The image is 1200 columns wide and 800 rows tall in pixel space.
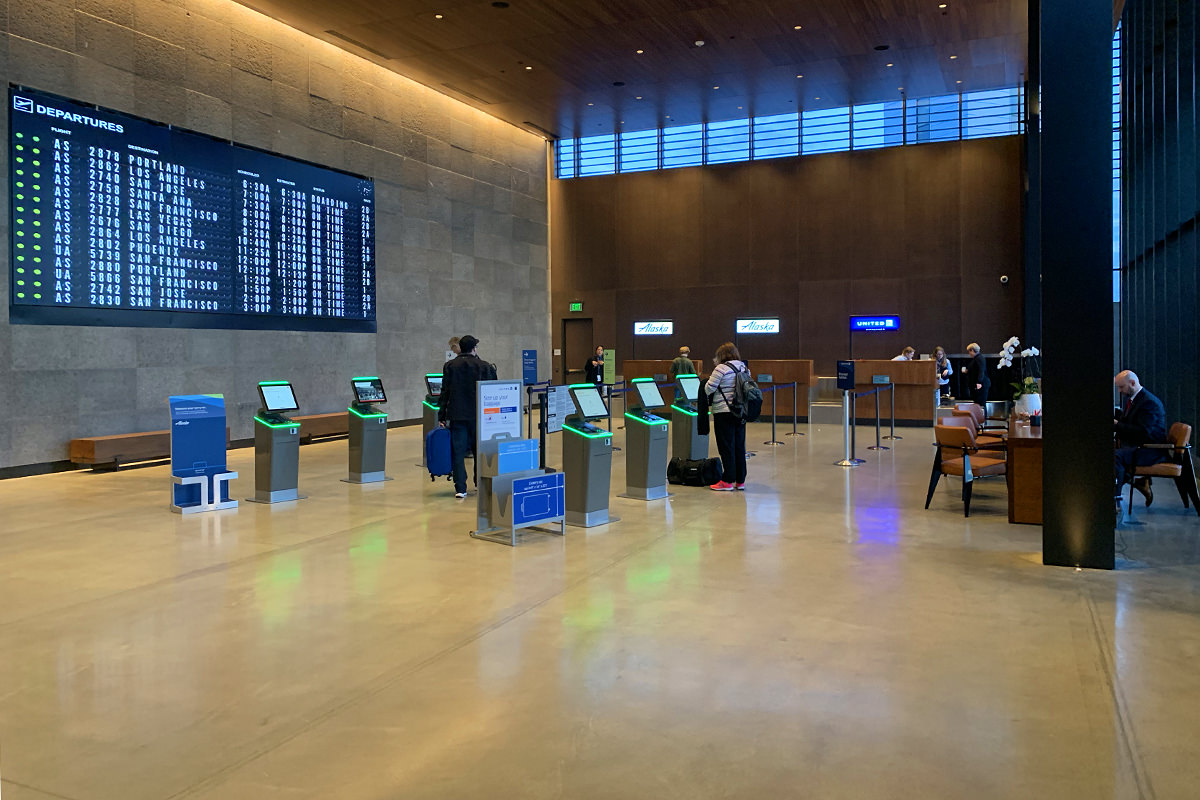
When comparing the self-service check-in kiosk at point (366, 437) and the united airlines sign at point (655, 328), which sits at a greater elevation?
the united airlines sign at point (655, 328)

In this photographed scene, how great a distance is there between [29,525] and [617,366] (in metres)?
15.5

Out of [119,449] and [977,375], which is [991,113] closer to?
[977,375]

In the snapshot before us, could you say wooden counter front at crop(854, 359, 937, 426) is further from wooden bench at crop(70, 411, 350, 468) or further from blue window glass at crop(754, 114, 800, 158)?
wooden bench at crop(70, 411, 350, 468)

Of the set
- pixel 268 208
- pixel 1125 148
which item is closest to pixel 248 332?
pixel 268 208

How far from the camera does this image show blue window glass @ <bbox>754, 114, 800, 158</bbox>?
1961 centimetres

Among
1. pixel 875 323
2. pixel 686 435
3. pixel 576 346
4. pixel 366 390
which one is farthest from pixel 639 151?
pixel 366 390

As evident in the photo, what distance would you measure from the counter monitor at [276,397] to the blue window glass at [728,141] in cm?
1428

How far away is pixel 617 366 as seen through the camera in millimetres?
21594

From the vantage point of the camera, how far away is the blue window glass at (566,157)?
71.3ft

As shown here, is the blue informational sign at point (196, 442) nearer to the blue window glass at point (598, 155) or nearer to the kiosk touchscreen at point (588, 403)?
the kiosk touchscreen at point (588, 403)

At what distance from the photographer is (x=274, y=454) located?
8.14 m

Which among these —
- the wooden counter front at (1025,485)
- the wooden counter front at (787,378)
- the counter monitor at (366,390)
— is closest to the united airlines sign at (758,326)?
the wooden counter front at (787,378)

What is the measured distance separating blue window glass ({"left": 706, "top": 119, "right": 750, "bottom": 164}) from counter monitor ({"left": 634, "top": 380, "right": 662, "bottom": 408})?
12.3 meters

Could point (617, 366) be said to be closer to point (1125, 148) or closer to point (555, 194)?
point (555, 194)
